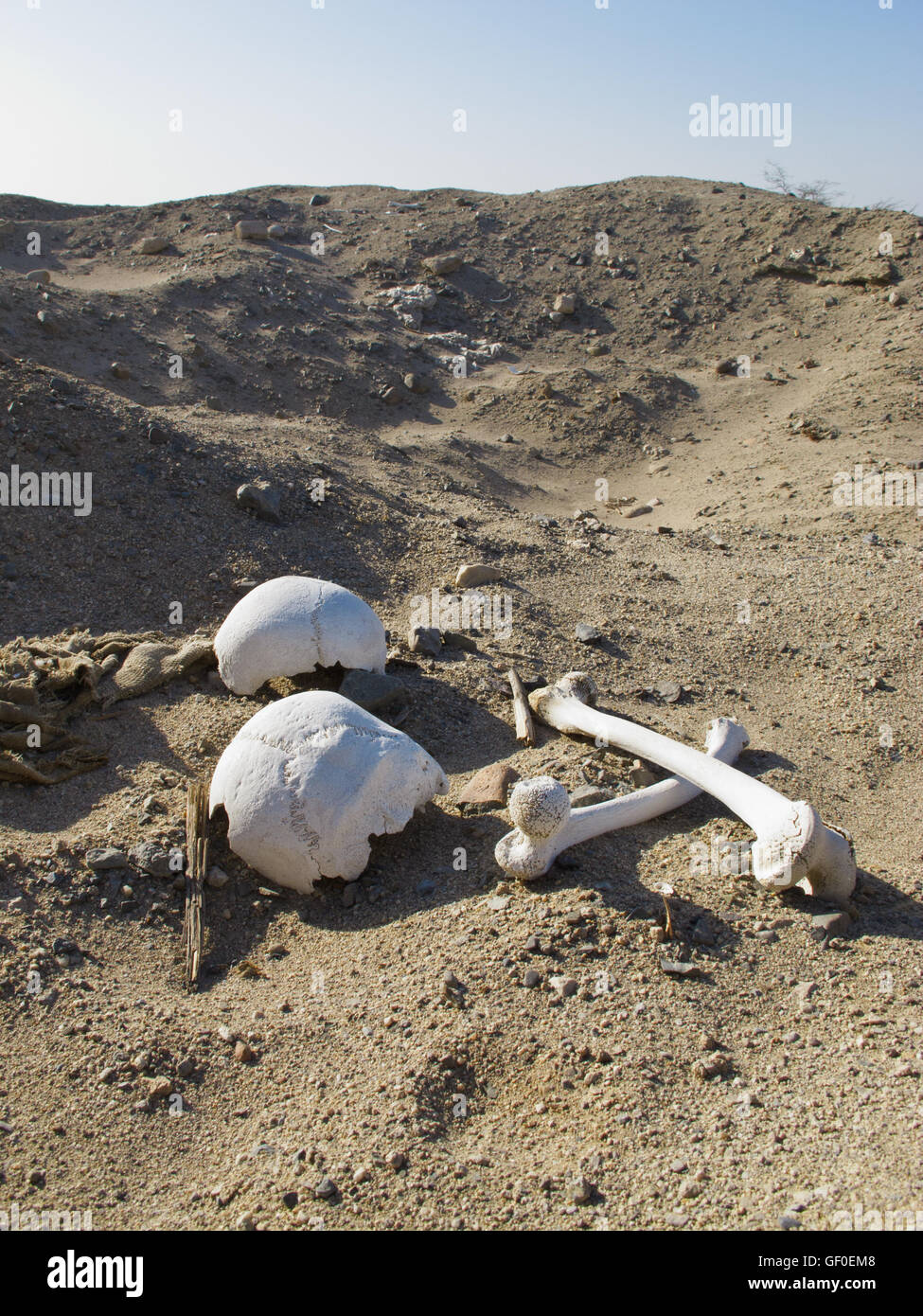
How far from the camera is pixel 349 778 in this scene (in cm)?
395

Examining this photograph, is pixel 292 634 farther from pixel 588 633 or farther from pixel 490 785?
pixel 588 633

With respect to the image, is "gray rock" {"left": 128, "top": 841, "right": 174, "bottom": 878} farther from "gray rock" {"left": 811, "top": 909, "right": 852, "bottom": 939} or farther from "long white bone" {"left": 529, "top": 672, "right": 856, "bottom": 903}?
"gray rock" {"left": 811, "top": 909, "right": 852, "bottom": 939}

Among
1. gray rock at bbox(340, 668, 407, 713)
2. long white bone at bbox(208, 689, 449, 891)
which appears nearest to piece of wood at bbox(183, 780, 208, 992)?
long white bone at bbox(208, 689, 449, 891)

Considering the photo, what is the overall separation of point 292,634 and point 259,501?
2996 mm

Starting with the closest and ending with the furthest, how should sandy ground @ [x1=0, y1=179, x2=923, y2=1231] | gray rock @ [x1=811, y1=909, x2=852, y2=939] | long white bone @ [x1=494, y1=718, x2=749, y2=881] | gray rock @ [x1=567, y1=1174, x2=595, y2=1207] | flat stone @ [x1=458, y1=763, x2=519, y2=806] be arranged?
gray rock @ [x1=567, y1=1174, x2=595, y2=1207], sandy ground @ [x1=0, y1=179, x2=923, y2=1231], gray rock @ [x1=811, y1=909, x2=852, y2=939], long white bone @ [x1=494, y1=718, x2=749, y2=881], flat stone @ [x1=458, y1=763, x2=519, y2=806]

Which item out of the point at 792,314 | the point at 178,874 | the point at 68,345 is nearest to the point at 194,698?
the point at 178,874

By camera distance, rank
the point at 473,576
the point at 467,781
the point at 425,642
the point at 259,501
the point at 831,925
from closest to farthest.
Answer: the point at 831,925, the point at 467,781, the point at 425,642, the point at 473,576, the point at 259,501

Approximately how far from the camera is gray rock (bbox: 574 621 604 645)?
21.5 feet

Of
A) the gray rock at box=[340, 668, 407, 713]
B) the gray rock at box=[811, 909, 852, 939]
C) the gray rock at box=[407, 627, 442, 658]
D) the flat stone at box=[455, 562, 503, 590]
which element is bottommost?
the gray rock at box=[811, 909, 852, 939]

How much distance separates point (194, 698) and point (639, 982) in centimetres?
307

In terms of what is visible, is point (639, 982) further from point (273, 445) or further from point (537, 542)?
point (273, 445)

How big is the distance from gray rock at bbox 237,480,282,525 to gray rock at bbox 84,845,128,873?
4.04 metres

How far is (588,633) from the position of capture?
21.6ft

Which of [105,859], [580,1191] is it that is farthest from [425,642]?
[580,1191]
